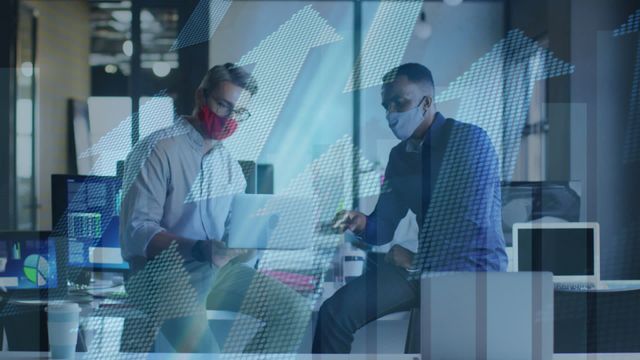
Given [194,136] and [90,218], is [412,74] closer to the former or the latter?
[194,136]

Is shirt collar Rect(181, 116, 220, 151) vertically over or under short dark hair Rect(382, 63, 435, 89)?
under

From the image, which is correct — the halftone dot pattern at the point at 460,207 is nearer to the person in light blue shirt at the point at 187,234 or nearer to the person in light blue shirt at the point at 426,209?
the person in light blue shirt at the point at 426,209

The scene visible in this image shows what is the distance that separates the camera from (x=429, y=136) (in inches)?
121

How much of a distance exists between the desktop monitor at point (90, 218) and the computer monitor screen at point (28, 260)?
13 centimetres

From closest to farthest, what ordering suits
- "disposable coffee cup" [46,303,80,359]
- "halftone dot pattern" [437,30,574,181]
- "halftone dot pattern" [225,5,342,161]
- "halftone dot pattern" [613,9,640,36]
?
1. "disposable coffee cup" [46,303,80,359]
2. "halftone dot pattern" [225,5,342,161]
3. "halftone dot pattern" [613,9,640,36]
4. "halftone dot pattern" [437,30,574,181]

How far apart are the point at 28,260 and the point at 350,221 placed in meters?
1.76

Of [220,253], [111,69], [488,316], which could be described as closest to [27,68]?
[111,69]

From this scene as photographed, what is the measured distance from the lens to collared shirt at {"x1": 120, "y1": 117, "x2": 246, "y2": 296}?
111 inches

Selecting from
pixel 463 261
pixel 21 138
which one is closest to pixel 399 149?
pixel 463 261

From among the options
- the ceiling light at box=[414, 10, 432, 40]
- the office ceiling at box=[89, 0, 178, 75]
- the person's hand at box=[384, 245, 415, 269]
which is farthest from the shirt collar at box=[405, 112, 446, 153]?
the ceiling light at box=[414, 10, 432, 40]

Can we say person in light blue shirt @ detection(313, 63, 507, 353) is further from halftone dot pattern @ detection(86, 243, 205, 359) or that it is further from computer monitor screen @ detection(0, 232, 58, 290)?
computer monitor screen @ detection(0, 232, 58, 290)

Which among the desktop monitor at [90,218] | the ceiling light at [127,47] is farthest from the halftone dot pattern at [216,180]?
the ceiling light at [127,47]

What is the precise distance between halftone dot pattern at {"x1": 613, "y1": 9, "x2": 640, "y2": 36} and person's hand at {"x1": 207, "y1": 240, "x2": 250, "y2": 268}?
272 centimetres

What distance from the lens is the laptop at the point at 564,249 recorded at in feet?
9.07
